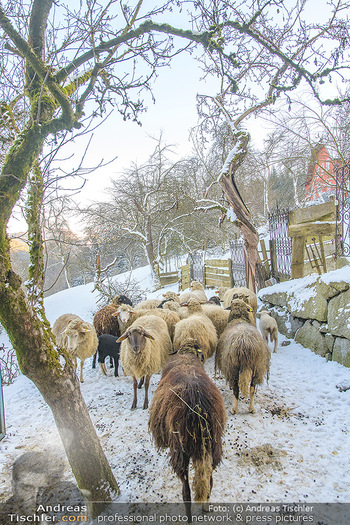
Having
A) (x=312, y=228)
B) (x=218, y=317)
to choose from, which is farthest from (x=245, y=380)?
(x=312, y=228)

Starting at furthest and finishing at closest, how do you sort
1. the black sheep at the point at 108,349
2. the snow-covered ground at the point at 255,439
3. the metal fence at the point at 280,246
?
1. the metal fence at the point at 280,246
2. the black sheep at the point at 108,349
3. the snow-covered ground at the point at 255,439

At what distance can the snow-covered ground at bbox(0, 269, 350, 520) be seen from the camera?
2594mm

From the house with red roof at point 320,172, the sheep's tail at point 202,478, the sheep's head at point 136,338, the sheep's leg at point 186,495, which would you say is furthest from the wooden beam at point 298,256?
the sheep's leg at point 186,495

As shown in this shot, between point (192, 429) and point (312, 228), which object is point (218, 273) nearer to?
point (312, 228)

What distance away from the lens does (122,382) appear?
5.40 m

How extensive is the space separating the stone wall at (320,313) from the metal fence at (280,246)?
3.04ft

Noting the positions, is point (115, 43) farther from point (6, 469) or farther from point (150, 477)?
point (6, 469)

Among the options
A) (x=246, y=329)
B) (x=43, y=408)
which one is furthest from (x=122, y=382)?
(x=246, y=329)

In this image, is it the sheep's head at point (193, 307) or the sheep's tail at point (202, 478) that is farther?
the sheep's head at point (193, 307)

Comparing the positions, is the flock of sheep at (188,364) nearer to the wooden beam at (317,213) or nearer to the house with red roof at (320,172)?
the wooden beam at (317,213)

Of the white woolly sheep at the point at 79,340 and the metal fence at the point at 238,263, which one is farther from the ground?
the metal fence at the point at 238,263

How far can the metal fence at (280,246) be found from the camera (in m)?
7.69

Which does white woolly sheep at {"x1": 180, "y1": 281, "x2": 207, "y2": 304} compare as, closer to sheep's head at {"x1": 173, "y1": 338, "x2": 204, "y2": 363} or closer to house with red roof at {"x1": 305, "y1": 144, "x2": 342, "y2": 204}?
sheep's head at {"x1": 173, "y1": 338, "x2": 204, "y2": 363}

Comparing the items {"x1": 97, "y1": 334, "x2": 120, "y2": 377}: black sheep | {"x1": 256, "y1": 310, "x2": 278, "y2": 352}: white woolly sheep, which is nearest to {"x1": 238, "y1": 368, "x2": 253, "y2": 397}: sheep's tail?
{"x1": 256, "y1": 310, "x2": 278, "y2": 352}: white woolly sheep
